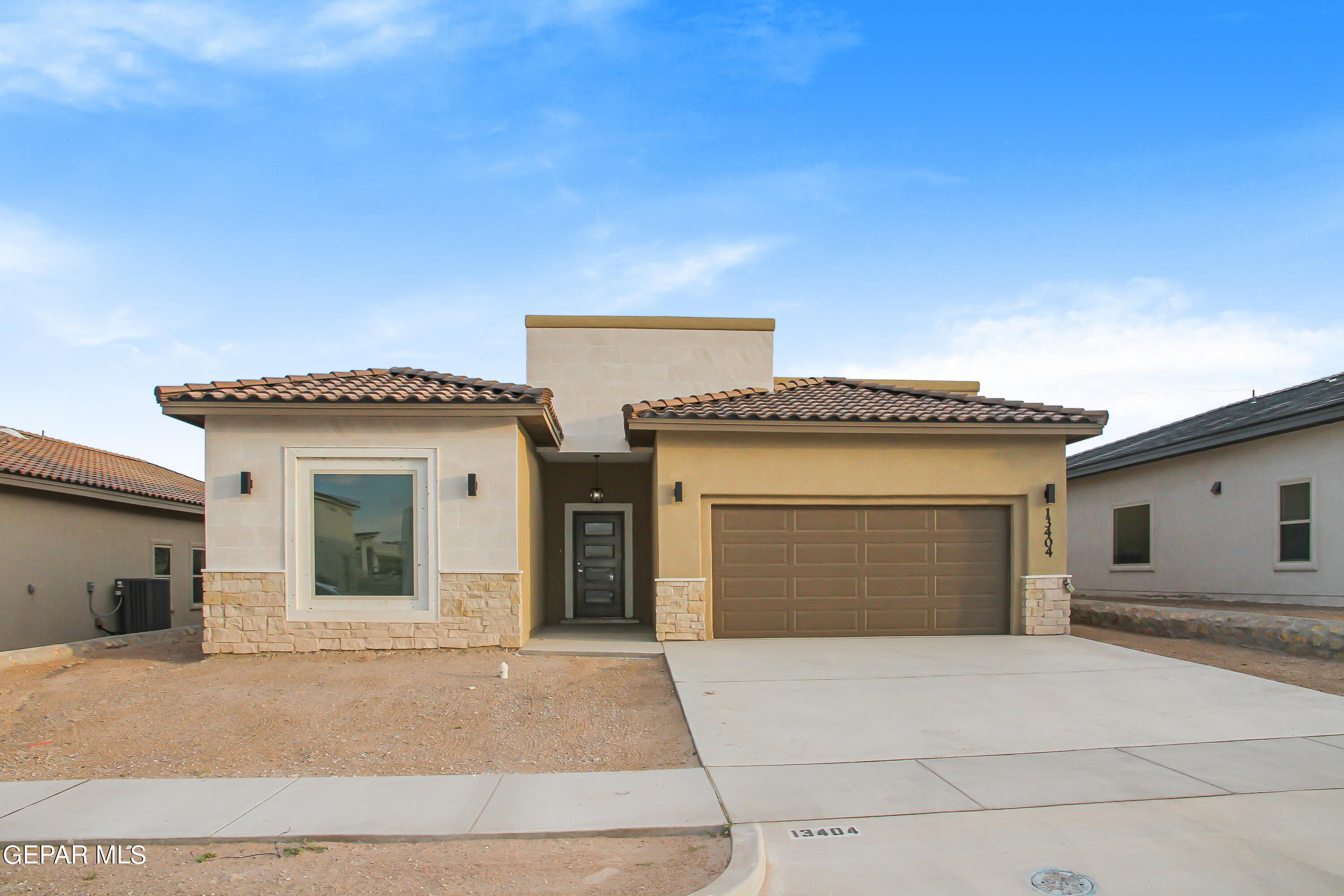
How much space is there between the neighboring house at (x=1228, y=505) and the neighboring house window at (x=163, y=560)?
21.8 m

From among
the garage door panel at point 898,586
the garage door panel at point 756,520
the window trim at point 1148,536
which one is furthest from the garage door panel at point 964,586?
the window trim at point 1148,536

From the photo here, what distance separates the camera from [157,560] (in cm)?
1903

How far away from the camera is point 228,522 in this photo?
36.4ft

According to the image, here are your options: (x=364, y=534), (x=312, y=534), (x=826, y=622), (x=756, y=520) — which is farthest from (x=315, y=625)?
(x=826, y=622)

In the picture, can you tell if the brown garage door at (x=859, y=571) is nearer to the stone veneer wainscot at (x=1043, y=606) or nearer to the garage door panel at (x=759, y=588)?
the garage door panel at (x=759, y=588)

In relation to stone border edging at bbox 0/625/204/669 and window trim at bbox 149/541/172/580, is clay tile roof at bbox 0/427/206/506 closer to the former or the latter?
window trim at bbox 149/541/172/580

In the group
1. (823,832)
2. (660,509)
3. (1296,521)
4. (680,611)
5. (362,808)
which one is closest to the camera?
(823,832)

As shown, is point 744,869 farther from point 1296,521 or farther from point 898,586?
point 1296,521

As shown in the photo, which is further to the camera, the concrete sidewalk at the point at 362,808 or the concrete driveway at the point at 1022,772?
the concrete sidewalk at the point at 362,808

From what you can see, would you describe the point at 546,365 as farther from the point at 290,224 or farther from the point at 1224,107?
the point at 1224,107

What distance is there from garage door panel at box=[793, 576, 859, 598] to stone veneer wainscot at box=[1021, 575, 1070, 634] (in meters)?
2.60

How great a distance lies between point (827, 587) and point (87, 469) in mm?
15990

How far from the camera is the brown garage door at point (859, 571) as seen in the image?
40.9 feet

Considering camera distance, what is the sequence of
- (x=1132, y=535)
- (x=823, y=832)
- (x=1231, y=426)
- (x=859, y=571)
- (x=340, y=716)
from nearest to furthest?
(x=823, y=832), (x=340, y=716), (x=859, y=571), (x=1231, y=426), (x=1132, y=535)
